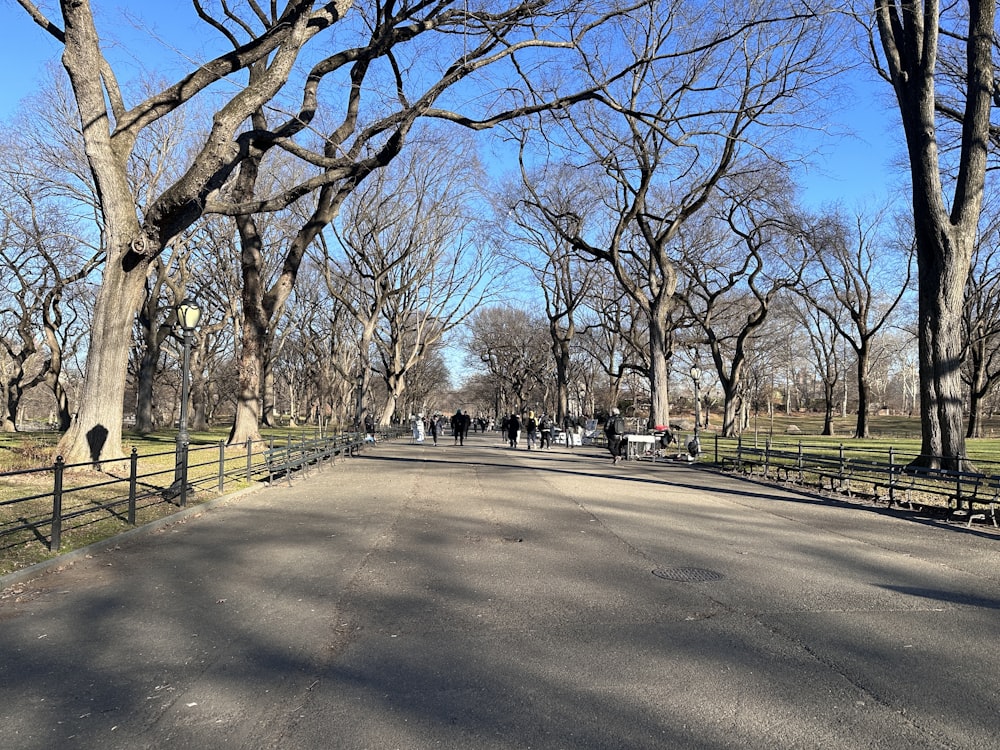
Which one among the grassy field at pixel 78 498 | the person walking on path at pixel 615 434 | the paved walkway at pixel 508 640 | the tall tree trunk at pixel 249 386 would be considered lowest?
the paved walkway at pixel 508 640

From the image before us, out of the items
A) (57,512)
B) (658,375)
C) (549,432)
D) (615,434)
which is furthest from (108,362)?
(549,432)

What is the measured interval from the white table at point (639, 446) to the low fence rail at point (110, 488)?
37.4 ft

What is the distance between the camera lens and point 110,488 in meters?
12.7

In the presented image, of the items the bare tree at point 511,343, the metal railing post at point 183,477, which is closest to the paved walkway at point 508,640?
the metal railing post at point 183,477

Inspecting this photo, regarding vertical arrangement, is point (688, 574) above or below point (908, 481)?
below

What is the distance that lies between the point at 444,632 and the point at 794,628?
8.75 feet

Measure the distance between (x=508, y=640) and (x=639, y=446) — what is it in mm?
23413

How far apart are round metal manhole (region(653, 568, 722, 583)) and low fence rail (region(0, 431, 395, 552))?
19.3 ft

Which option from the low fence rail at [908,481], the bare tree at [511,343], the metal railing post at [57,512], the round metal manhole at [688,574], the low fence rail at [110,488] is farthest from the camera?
the bare tree at [511,343]

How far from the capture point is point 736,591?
22.3 ft

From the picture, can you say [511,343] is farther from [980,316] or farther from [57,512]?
[57,512]

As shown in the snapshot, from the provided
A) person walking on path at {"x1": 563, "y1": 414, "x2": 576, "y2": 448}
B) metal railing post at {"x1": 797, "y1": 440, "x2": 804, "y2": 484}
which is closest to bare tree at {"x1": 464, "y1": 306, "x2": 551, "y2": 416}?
person walking on path at {"x1": 563, "y1": 414, "x2": 576, "y2": 448}

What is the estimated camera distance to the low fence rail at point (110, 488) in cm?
824

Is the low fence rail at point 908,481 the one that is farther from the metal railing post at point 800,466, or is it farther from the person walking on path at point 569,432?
the person walking on path at point 569,432
